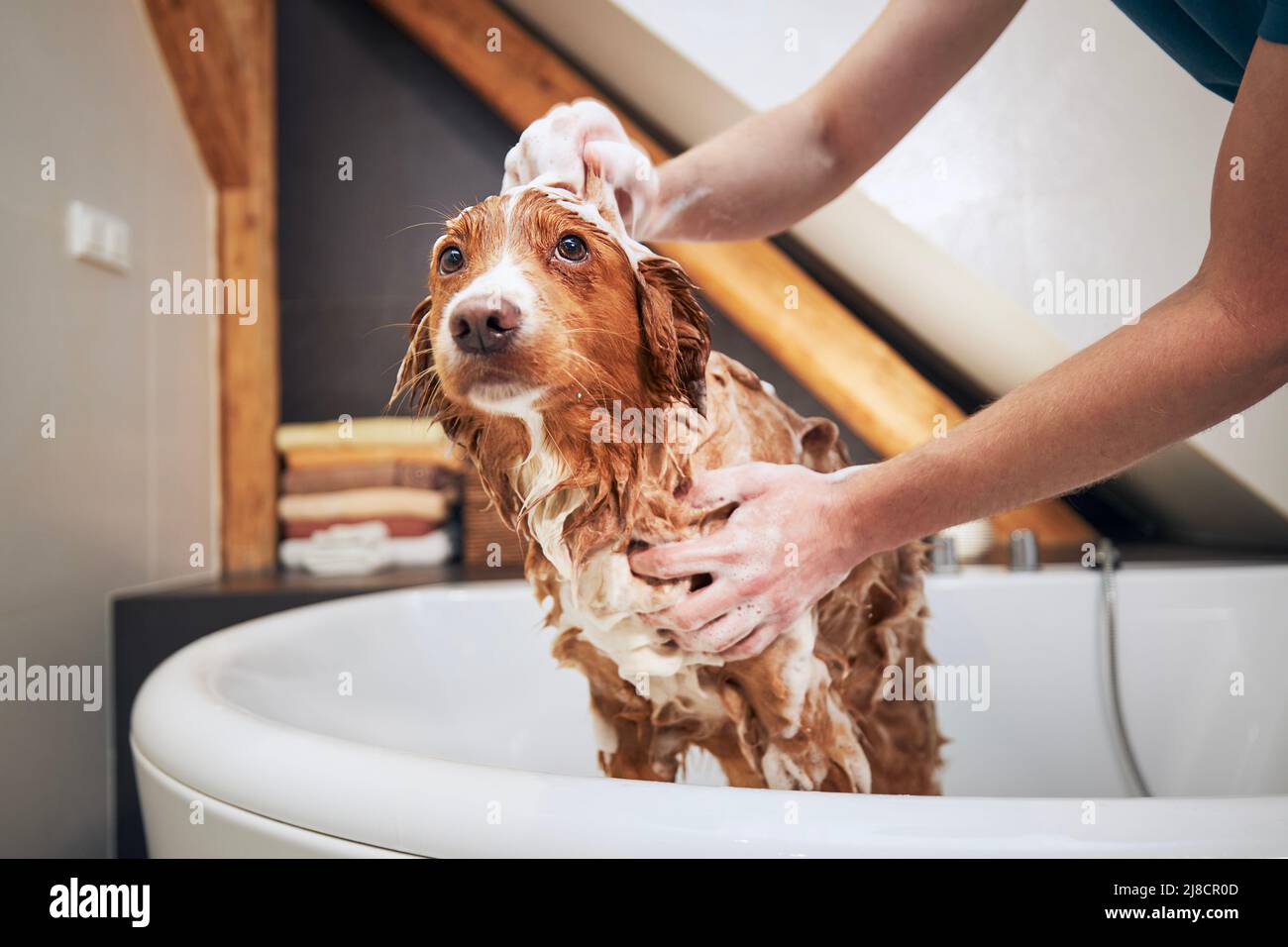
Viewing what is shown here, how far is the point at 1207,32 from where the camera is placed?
0.62 m

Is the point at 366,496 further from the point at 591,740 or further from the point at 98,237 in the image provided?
the point at 591,740

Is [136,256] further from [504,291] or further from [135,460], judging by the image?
[504,291]

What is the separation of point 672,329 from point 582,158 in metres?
0.18

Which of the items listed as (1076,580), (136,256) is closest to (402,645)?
(136,256)

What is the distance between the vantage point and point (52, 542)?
1277mm

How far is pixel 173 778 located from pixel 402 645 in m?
0.70

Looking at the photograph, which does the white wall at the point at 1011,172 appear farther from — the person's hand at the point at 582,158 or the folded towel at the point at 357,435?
the folded towel at the point at 357,435

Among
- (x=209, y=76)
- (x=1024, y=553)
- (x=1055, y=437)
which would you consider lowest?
(x=1024, y=553)

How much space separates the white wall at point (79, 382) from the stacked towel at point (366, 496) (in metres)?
0.21

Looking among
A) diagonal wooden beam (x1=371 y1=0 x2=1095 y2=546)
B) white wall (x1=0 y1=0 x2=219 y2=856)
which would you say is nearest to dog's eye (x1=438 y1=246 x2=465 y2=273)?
diagonal wooden beam (x1=371 y1=0 x2=1095 y2=546)

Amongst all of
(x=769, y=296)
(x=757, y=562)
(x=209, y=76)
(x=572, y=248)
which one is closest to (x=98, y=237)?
(x=209, y=76)

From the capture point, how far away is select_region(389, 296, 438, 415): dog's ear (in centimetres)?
59

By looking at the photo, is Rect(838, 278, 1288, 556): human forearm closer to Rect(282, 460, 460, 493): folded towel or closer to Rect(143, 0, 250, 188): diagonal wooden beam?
Rect(282, 460, 460, 493): folded towel
